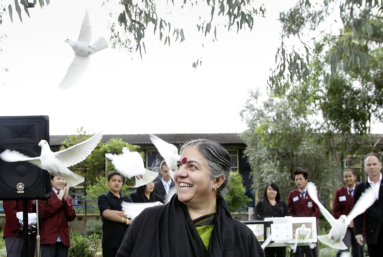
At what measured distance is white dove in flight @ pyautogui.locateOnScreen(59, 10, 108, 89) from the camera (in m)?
3.68

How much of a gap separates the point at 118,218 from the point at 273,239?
5.60ft

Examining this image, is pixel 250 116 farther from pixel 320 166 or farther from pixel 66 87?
pixel 66 87

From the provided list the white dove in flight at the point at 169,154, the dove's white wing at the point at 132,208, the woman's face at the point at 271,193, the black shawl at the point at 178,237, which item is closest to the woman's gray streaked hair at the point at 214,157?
the black shawl at the point at 178,237

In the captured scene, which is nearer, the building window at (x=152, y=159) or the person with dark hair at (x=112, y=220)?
the person with dark hair at (x=112, y=220)

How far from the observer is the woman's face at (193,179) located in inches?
65.0

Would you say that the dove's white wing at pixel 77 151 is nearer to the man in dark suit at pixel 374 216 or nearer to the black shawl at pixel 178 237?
the black shawl at pixel 178 237

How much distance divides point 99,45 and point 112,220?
1879mm

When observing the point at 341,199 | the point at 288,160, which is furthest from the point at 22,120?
the point at 288,160

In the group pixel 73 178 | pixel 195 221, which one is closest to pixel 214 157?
pixel 195 221

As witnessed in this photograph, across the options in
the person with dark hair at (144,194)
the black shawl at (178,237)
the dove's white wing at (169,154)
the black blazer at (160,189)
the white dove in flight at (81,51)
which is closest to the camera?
the black shawl at (178,237)

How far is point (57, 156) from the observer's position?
3.09m

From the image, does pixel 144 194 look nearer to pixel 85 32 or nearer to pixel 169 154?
pixel 169 154

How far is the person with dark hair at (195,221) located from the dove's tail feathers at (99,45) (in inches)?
91.9

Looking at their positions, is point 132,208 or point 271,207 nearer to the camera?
point 132,208
